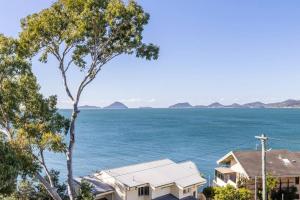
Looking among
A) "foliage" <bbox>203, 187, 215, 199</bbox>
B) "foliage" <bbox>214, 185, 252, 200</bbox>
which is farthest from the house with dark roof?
"foliage" <bbox>203, 187, 215, 199</bbox>

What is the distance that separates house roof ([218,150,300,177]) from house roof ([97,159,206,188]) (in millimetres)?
6251

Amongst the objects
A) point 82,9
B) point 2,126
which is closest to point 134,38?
point 82,9

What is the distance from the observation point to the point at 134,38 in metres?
20.6

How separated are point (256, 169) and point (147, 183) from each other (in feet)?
45.7

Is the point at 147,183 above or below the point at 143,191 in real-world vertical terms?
above

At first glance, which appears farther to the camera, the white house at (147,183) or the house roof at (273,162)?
the house roof at (273,162)

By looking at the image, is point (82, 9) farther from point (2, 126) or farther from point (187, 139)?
point (187, 139)

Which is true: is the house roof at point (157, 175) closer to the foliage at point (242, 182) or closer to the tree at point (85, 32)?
the foliage at point (242, 182)

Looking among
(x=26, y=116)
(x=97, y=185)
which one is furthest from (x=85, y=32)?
(x=97, y=185)

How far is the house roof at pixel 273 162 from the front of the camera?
4084cm

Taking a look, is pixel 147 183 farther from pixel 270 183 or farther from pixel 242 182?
pixel 270 183

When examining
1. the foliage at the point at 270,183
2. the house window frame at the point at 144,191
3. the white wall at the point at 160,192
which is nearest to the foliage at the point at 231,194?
the foliage at the point at 270,183

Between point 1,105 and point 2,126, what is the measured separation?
1.63 m

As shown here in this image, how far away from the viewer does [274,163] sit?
4266 centimetres
